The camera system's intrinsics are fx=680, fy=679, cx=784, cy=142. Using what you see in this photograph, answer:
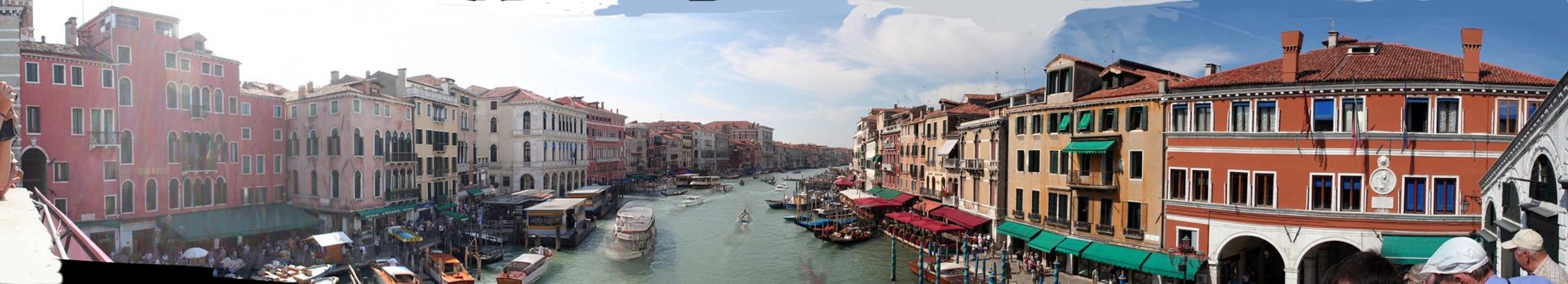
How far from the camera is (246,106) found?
19.4 ft

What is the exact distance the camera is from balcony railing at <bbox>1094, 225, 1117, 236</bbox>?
9.30 metres

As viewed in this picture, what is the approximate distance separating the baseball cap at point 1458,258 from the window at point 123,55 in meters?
7.01

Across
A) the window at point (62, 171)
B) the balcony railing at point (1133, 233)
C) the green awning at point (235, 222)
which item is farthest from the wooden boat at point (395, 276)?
the balcony railing at point (1133, 233)

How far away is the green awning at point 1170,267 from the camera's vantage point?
8156 millimetres

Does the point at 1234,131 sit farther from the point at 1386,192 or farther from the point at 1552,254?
the point at 1552,254

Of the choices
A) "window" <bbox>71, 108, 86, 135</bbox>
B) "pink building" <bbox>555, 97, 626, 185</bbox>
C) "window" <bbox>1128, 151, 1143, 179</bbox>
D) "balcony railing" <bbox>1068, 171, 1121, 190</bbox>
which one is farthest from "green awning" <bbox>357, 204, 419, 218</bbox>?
"window" <bbox>1128, 151, 1143, 179</bbox>

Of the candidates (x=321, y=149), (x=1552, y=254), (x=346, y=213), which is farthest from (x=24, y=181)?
(x=1552, y=254)

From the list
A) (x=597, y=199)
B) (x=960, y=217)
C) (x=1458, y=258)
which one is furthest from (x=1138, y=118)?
(x=597, y=199)

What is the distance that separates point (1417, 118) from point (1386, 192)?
0.80 metres

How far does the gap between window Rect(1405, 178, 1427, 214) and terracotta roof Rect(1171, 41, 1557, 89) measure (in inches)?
40.0

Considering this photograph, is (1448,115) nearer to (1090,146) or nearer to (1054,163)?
(1090,146)

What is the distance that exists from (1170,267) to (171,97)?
10.0 metres

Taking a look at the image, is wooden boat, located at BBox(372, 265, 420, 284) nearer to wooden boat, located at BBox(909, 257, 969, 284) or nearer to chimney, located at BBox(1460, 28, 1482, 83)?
wooden boat, located at BBox(909, 257, 969, 284)

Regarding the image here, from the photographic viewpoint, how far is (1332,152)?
703cm
